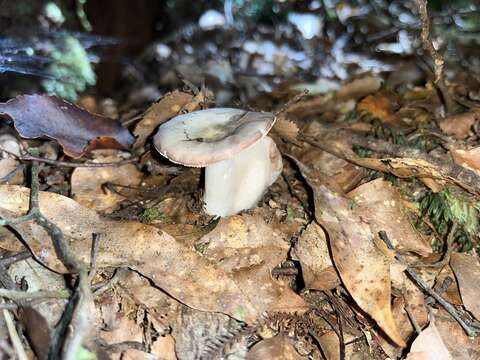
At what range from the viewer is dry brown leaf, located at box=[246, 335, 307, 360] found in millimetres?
1629

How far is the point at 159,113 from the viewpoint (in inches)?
Answer: 92.6

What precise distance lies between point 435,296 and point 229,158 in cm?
91

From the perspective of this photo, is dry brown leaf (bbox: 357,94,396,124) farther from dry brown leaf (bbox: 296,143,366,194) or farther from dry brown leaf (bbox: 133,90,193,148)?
dry brown leaf (bbox: 133,90,193,148)

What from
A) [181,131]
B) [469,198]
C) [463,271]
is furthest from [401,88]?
[181,131]

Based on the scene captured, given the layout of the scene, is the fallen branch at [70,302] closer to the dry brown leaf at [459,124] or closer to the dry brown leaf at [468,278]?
the dry brown leaf at [468,278]

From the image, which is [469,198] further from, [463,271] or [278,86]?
[278,86]

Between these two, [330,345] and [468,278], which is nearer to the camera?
[330,345]

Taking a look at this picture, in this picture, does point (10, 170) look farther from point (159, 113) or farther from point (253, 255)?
point (253, 255)

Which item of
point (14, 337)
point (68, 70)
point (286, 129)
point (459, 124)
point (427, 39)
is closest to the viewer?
point (14, 337)

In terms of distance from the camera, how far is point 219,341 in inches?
65.4

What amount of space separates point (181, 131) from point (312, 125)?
3.01ft

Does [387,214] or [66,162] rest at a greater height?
[66,162]

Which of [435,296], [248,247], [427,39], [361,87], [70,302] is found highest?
[427,39]

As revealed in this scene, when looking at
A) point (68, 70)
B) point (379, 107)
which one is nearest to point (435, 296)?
point (379, 107)
